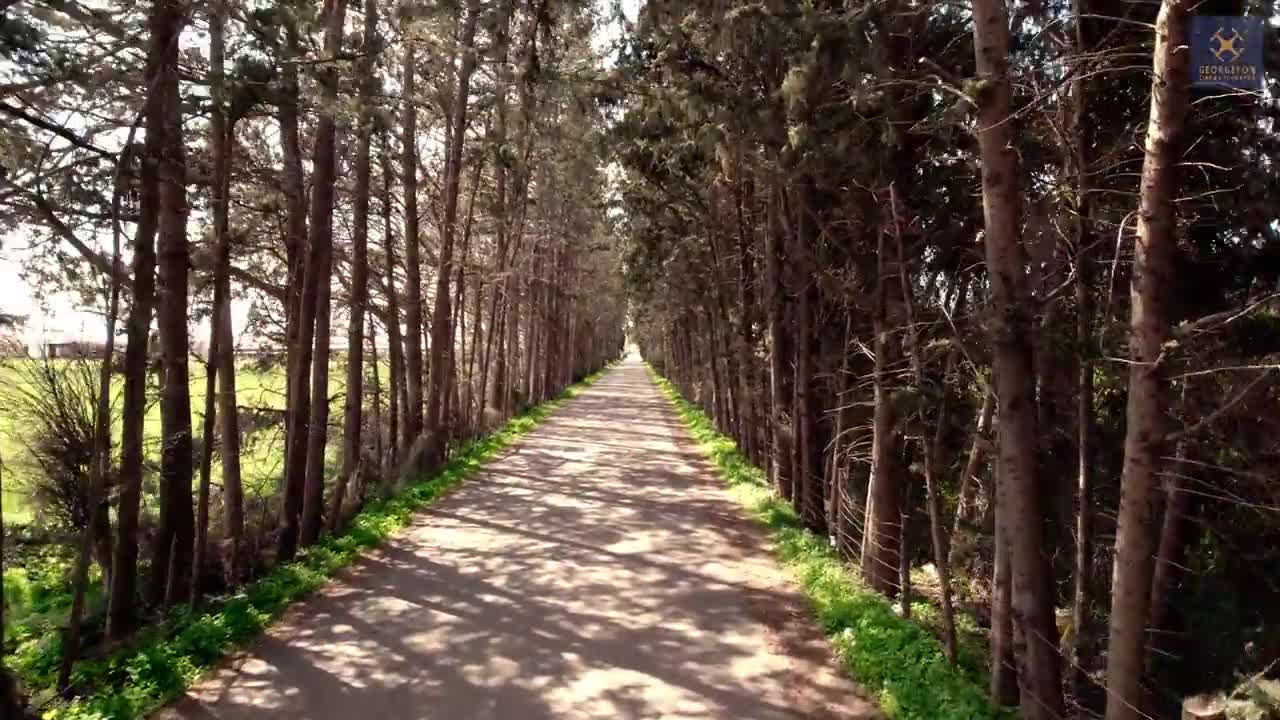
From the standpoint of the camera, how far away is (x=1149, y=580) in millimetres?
4785

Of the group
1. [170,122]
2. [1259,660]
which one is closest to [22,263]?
[170,122]

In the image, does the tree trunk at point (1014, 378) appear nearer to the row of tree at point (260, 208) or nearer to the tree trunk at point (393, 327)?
the row of tree at point (260, 208)

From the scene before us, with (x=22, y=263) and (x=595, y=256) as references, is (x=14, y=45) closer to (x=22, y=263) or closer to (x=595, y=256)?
(x=22, y=263)

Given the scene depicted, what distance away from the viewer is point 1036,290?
7082mm

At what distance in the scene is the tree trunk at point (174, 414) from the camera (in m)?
9.05

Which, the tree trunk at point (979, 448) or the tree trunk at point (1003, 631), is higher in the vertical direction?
the tree trunk at point (979, 448)

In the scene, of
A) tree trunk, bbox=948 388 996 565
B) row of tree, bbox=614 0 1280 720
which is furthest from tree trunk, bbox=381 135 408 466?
tree trunk, bbox=948 388 996 565

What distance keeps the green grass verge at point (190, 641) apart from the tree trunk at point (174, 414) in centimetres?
126

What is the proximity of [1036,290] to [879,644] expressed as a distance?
3.17 meters

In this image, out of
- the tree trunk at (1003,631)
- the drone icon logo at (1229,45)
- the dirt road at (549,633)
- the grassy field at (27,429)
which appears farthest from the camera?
the grassy field at (27,429)

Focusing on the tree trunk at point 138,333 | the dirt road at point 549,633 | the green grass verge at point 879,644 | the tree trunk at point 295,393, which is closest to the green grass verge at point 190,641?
the dirt road at point 549,633

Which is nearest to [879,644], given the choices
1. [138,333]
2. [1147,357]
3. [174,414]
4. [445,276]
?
[1147,357]

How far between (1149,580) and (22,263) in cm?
1182

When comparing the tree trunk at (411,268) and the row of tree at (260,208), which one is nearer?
the row of tree at (260,208)
